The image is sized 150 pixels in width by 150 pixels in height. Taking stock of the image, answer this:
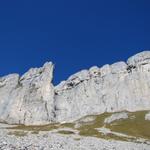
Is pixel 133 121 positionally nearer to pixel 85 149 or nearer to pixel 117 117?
pixel 117 117

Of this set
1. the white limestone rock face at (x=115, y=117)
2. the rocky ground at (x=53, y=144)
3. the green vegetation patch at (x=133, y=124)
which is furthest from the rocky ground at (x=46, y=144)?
the white limestone rock face at (x=115, y=117)

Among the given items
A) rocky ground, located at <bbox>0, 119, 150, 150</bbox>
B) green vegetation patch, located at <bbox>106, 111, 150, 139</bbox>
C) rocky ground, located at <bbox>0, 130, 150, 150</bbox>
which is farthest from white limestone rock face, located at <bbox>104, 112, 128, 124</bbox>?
rocky ground, located at <bbox>0, 130, 150, 150</bbox>

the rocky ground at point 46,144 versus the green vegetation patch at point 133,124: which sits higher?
the green vegetation patch at point 133,124

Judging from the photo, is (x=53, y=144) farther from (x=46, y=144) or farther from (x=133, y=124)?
(x=133, y=124)

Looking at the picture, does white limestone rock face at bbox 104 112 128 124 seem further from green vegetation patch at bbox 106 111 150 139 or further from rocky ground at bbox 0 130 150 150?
rocky ground at bbox 0 130 150 150

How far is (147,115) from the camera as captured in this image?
182000 millimetres

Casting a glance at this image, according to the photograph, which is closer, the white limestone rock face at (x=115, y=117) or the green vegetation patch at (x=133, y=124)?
the green vegetation patch at (x=133, y=124)

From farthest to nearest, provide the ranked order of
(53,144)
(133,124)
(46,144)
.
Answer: (133,124) < (53,144) < (46,144)

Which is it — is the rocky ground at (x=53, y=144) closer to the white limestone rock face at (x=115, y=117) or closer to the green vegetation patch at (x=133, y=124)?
the green vegetation patch at (x=133, y=124)

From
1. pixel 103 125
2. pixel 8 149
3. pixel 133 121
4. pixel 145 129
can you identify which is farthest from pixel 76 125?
pixel 8 149

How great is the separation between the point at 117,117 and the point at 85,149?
157139 millimetres

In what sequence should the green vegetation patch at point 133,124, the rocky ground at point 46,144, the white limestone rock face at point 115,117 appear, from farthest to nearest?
the white limestone rock face at point 115,117 < the green vegetation patch at point 133,124 < the rocky ground at point 46,144

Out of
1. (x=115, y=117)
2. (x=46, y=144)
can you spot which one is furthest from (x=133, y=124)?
(x=46, y=144)

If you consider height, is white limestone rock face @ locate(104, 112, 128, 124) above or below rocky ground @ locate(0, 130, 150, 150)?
above
